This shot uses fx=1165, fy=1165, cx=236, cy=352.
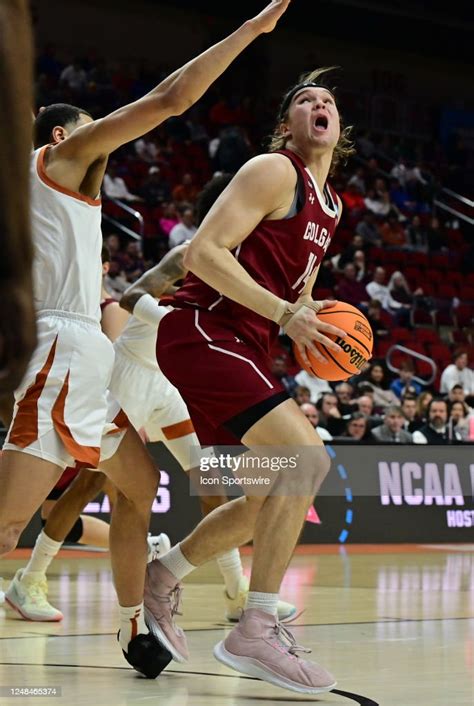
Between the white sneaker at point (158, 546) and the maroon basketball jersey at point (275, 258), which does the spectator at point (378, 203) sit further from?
the maroon basketball jersey at point (275, 258)

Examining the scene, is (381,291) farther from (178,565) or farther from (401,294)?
(178,565)

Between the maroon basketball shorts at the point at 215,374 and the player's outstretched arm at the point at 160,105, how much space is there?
77 cm

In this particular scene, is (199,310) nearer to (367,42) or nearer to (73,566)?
(73,566)

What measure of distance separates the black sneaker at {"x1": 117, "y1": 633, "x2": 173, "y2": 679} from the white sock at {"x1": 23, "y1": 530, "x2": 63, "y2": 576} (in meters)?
1.84

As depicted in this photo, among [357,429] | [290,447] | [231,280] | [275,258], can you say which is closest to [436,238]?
[357,429]

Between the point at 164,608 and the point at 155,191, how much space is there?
13.9m

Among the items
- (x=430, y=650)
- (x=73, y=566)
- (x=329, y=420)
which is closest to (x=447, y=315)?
(x=329, y=420)

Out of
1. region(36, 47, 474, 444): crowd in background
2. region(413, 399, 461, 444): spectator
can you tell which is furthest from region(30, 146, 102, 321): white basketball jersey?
region(413, 399, 461, 444): spectator

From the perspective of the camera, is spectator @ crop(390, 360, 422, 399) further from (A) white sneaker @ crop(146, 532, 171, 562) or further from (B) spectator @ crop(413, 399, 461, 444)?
(A) white sneaker @ crop(146, 532, 171, 562)

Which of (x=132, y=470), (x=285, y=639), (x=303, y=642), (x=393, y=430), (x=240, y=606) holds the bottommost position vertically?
(x=393, y=430)

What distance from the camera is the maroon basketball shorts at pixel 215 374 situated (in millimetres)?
3893

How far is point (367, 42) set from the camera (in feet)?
81.6

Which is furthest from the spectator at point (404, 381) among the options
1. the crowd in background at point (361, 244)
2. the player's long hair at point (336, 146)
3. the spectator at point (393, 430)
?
the player's long hair at point (336, 146)

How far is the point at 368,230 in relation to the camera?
1972cm
